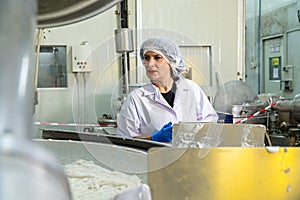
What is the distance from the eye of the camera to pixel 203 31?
2.70m

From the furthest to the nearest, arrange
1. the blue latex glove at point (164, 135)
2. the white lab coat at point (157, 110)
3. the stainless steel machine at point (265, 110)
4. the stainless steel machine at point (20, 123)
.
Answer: the stainless steel machine at point (265, 110) < the white lab coat at point (157, 110) < the blue latex glove at point (164, 135) < the stainless steel machine at point (20, 123)

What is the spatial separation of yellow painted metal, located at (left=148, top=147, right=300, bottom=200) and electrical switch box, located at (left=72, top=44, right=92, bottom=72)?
6.12 feet

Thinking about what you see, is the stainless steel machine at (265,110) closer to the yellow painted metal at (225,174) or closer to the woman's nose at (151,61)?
the woman's nose at (151,61)

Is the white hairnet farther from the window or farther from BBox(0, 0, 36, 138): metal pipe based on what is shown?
BBox(0, 0, 36, 138): metal pipe

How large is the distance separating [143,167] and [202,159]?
16.0 inches

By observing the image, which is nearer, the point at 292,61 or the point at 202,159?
the point at 202,159

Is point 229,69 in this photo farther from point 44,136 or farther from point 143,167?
point 143,167

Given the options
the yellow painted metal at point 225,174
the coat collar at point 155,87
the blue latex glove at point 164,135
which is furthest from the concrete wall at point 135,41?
the yellow painted metal at point 225,174

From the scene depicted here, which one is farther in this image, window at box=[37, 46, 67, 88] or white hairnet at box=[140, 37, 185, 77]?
window at box=[37, 46, 67, 88]

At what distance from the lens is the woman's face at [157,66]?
1.68 meters

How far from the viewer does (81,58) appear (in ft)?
8.07

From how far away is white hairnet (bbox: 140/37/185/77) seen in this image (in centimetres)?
167

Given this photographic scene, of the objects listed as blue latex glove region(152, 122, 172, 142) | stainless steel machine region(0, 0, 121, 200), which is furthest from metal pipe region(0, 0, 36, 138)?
blue latex glove region(152, 122, 172, 142)

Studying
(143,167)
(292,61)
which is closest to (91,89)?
(143,167)
